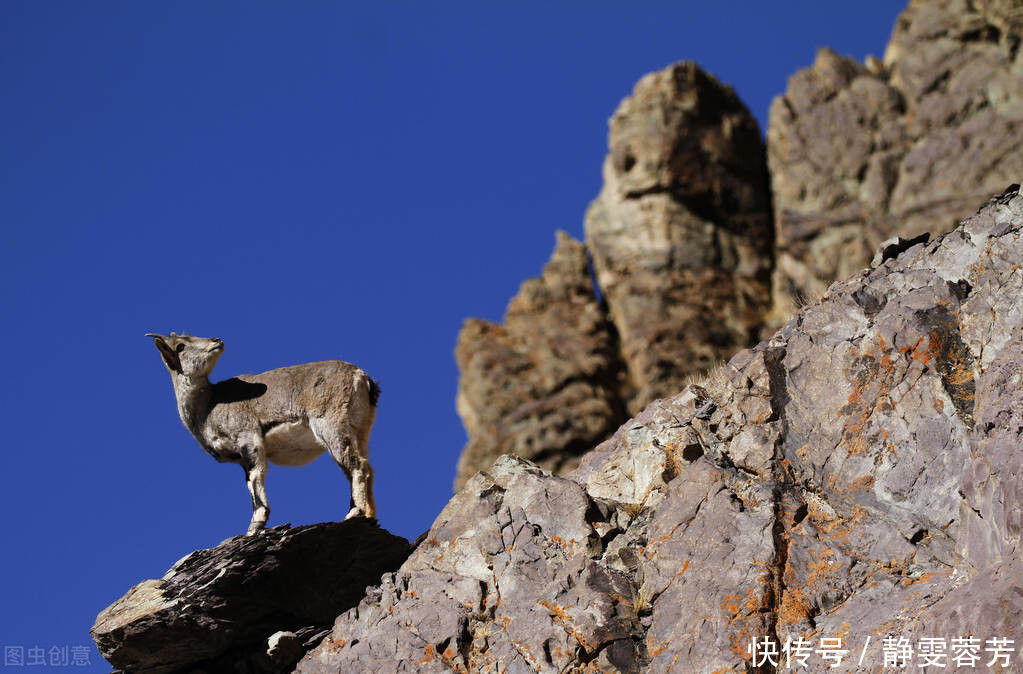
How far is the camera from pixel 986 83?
36062 mm

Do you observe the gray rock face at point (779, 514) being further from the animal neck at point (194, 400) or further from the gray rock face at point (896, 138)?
the gray rock face at point (896, 138)

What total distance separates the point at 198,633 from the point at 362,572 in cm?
196

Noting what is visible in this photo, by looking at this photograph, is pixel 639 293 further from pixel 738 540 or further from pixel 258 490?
pixel 738 540

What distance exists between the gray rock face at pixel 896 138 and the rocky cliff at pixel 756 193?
0.05m

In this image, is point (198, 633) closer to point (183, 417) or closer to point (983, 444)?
point (183, 417)

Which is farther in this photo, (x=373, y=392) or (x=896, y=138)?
(x=896, y=138)

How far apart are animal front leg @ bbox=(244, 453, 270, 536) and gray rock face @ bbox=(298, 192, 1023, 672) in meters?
1.87

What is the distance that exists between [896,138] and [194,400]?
27.0 m

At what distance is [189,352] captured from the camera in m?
16.2

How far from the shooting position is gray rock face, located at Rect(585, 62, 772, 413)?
3628 centimetres

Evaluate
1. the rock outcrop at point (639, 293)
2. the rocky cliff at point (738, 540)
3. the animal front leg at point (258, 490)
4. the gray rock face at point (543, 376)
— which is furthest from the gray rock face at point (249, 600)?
the rock outcrop at point (639, 293)

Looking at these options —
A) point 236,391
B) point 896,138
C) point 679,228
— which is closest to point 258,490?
point 236,391

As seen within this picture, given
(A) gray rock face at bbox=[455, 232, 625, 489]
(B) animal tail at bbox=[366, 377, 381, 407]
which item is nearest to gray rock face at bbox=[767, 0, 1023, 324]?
(A) gray rock face at bbox=[455, 232, 625, 489]

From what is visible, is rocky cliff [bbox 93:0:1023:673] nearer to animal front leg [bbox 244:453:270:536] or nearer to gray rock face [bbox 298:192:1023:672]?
gray rock face [bbox 298:192:1023:672]
